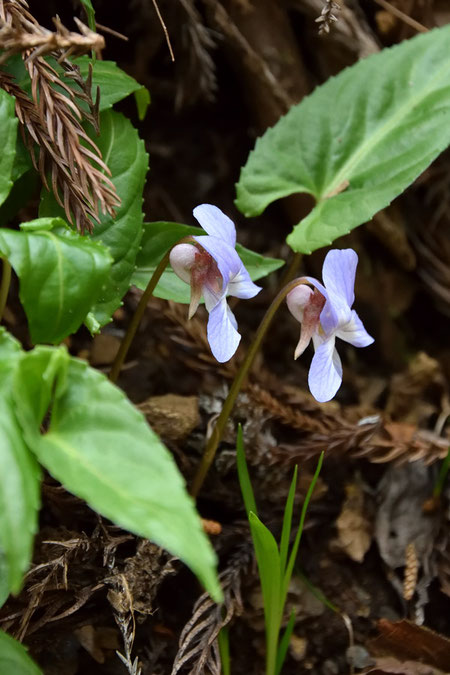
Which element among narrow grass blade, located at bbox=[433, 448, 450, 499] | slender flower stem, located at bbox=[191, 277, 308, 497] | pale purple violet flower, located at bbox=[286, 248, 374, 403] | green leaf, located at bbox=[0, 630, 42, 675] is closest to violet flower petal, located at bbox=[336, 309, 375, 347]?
pale purple violet flower, located at bbox=[286, 248, 374, 403]

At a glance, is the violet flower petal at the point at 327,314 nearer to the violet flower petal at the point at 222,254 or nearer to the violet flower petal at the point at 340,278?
the violet flower petal at the point at 340,278

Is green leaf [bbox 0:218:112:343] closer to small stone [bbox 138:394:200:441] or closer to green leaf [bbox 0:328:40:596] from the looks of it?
green leaf [bbox 0:328:40:596]

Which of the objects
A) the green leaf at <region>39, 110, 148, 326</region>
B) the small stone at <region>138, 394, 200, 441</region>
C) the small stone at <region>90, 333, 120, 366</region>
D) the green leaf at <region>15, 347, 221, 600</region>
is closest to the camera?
the green leaf at <region>15, 347, 221, 600</region>

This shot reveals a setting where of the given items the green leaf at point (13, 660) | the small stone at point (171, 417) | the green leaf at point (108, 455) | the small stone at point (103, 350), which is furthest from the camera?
the small stone at point (103, 350)

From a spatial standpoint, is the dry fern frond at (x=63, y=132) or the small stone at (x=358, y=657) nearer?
the dry fern frond at (x=63, y=132)

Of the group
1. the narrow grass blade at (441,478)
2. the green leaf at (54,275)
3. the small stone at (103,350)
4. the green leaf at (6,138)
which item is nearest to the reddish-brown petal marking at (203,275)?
the green leaf at (54,275)

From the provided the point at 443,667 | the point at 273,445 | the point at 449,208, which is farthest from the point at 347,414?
the point at 449,208

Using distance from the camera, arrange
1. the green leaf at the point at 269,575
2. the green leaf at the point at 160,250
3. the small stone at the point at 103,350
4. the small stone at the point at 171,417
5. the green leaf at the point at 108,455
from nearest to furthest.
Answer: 1. the green leaf at the point at 108,455
2. the green leaf at the point at 269,575
3. the green leaf at the point at 160,250
4. the small stone at the point at 171,417
5. the small stone at the point at 103,350
